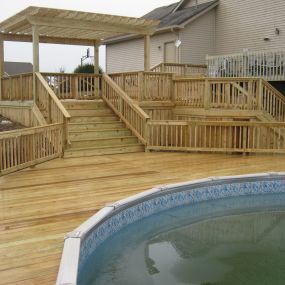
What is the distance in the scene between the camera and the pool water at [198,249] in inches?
197

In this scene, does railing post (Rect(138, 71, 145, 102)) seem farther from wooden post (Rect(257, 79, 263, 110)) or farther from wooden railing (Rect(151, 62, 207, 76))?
wooden railing (Rect(151, 62, 207, 76))

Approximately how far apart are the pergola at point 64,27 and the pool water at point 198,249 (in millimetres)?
7686

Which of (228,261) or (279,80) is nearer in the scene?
(228,261)

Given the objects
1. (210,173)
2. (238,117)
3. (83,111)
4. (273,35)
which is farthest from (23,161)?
(273,35)

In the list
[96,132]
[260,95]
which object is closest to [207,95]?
[260,95]

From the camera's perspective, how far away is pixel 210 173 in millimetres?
9508

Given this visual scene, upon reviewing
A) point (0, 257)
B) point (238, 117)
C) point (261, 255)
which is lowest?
point (261, 255)

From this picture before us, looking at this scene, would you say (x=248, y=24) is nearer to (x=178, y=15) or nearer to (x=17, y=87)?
(x=178, y=15)

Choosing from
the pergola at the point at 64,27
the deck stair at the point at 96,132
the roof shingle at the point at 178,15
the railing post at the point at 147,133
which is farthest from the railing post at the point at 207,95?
the roof shingle at the point at 178,15

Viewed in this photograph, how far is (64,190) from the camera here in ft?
25.9

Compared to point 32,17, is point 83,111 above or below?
below

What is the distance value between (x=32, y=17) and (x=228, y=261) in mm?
9661

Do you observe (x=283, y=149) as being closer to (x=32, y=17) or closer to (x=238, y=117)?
(x=238, y=117)

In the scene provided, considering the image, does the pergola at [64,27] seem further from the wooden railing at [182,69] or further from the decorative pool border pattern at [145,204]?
the decorative pool border pattern at [145,204]
